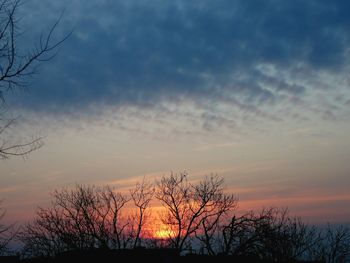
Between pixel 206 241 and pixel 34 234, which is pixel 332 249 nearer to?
pixel 206 241

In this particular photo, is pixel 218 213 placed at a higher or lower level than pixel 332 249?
higher

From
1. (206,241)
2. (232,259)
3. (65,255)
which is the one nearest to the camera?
(65,255)

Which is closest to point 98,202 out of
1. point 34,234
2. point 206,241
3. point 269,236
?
point 34,234

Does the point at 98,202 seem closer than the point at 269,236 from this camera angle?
No

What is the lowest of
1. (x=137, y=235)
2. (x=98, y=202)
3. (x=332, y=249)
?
(x=332, y=249)

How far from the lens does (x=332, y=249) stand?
133ft

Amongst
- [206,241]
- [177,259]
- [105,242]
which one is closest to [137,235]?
[105,242]

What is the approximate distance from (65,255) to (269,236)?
39.7ft

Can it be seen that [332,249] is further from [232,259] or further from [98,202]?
[98,202]

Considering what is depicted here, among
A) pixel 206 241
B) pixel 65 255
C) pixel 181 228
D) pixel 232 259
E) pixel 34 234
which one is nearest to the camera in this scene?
pixel 65 255

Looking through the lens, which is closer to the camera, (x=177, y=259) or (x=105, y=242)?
(x=177, y=259)

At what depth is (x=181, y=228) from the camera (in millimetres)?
35844

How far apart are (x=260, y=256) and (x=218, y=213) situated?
5.71 metres

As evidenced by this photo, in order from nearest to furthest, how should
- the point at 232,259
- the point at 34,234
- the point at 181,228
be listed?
the point at 232,259 → the point at 181,228 → the point at 34,234
